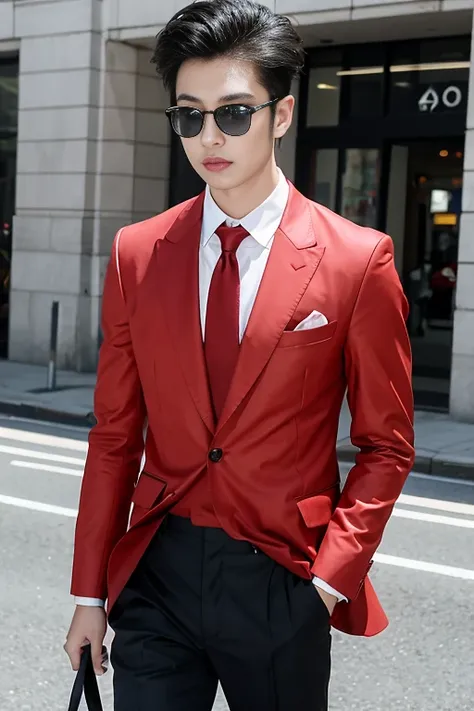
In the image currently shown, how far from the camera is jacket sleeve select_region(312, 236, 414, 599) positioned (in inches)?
87.4

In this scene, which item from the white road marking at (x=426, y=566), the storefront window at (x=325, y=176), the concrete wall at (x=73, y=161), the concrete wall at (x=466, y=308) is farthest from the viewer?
the concrete wall at (x=73, y=161)

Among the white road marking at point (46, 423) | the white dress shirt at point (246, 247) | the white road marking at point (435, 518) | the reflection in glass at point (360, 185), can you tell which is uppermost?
the reflection in glass at point (360, 185)

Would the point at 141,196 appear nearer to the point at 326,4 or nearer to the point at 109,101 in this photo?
the point at 109,101

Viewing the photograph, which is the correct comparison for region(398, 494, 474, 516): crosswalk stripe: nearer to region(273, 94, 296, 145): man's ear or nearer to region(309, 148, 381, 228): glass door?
region(273, 94, 296, 145): man's ear

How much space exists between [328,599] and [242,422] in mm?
391

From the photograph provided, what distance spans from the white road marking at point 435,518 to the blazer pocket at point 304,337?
17.5 feet

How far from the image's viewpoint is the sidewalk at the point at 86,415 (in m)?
9.41

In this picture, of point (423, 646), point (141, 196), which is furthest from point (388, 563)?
point (141, 196)

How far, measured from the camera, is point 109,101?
1462 centimetres

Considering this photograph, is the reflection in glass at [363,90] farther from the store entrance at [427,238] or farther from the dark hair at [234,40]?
the dark hair at [234,40]

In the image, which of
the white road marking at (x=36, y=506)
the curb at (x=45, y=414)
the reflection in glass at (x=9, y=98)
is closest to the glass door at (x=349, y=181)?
the reflection in glass at (x=9, y=98)

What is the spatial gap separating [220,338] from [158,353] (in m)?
0.14

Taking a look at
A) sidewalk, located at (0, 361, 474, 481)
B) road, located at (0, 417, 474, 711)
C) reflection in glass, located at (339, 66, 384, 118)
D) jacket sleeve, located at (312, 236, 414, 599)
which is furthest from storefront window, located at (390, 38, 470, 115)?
jacket sleeve, located at (312, 236, 414, 599)

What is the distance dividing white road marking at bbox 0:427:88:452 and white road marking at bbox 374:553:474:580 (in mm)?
4071
